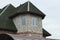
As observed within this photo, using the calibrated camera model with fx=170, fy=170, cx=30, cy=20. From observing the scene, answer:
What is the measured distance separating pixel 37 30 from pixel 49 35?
3979 mm

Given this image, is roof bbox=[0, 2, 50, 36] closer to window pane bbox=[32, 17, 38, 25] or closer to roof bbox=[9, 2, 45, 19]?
roof bbox=[9, 2, 45, 19]

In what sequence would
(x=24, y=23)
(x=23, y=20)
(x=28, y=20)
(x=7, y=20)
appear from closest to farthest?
(x=28, y=20)
(x=24, y=23)
(x=23, y=20)
(x=7, y=20)

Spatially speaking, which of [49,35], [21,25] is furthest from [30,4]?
[49,35]

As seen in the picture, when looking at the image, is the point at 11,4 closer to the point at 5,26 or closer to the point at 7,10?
the point at 7,10

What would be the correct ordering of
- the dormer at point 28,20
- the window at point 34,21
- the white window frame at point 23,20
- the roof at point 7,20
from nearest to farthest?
the roof at point 7,20
the dormer at point 28,20
the white window frame at point 23,20
the window at point 34,21

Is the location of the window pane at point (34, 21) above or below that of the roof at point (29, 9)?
below

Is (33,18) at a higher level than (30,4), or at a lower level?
lower

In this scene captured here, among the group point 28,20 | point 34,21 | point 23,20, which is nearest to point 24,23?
point 23,20

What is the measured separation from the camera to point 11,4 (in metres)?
28.2

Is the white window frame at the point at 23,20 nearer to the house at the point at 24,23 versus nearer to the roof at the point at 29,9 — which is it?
the house at the point at 24,23

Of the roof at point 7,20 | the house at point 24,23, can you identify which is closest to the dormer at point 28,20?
the house at point 24,23

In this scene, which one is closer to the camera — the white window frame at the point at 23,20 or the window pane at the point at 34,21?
the white window frame at the point at 23,20

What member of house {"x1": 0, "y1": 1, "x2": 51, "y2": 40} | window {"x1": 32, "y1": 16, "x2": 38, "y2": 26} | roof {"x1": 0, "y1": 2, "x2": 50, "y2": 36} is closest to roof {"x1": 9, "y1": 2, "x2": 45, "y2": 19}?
house {"x1": 0, "y1": 1, "x2": 51, "y2": 40}

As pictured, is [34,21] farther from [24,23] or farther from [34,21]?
[24,23]
